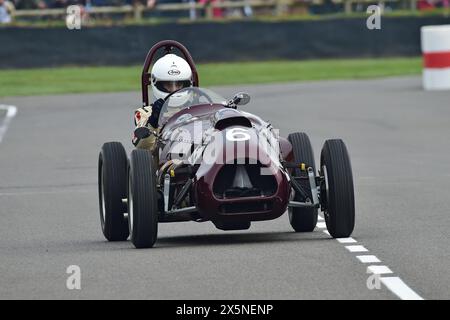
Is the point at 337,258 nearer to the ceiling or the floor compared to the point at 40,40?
nearer to the ceiling

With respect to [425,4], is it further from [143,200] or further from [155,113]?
[143,200]

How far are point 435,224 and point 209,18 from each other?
31162 millimetres

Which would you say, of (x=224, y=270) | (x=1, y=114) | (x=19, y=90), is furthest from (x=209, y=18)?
(x=224, y=270)

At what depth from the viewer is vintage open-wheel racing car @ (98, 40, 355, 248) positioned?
11773 mm

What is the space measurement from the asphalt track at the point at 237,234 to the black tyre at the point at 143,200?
0.39ft

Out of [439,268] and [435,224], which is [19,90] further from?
[439,268]

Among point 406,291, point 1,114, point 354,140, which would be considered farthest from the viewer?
point 1,114

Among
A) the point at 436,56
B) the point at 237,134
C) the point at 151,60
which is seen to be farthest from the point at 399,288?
the point at 436,56

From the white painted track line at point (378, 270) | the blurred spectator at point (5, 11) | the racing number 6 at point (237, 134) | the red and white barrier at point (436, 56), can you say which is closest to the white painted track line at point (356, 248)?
the white painted track line at point (378, 270)

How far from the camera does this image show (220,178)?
38.8ft

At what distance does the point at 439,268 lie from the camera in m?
10.6

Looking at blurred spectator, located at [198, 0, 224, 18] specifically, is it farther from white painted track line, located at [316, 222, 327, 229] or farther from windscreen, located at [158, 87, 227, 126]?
windscreen, located at [158, 87, 227, 126]

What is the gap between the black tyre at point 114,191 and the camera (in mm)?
12992

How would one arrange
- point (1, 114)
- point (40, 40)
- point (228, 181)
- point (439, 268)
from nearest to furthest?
point (439, 268) → point (228, 181) → point (1, 114) → point (40, 40)
